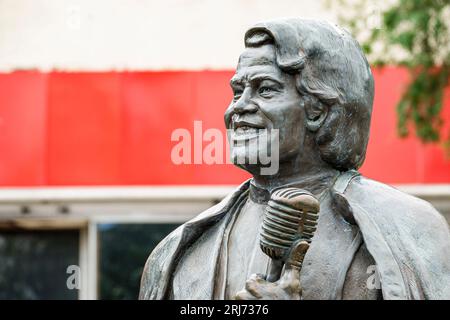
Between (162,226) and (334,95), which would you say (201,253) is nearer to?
(334,95)

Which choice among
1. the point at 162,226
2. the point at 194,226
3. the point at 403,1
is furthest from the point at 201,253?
the point at 162,226

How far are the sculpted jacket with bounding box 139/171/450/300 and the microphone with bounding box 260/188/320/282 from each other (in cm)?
30

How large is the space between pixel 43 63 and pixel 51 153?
4.58 feet

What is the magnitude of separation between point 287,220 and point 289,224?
2 cm

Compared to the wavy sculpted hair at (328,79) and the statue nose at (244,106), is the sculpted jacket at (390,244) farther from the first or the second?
the statue nose at (244,106)

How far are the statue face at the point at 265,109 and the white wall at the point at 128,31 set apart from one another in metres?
10.0

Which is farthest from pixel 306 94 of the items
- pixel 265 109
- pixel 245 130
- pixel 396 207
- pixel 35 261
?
pixel 35 261

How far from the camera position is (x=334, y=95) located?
6.53m

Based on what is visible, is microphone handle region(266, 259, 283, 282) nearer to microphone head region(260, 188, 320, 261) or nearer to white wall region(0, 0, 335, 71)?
microphone head region(260, 188, 320, 261)

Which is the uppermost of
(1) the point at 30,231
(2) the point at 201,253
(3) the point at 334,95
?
(3) the point at 334,95

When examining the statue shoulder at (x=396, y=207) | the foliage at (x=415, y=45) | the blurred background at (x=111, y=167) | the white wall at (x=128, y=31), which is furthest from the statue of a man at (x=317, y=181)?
the white wall at (x=128, y=31)

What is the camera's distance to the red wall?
51.5ft

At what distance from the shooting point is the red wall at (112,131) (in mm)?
15703

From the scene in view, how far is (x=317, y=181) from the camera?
6609 mm
